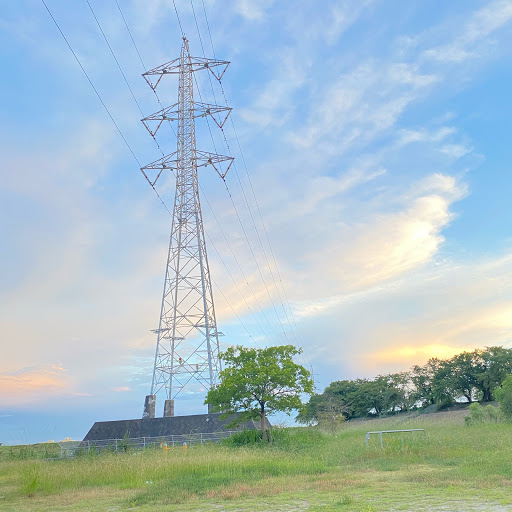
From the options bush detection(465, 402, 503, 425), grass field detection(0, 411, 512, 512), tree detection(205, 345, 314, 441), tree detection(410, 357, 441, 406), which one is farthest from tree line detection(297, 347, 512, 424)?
grass field detection(0, 411, 512, 512)

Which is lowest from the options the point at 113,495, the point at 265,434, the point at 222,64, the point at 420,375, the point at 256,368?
the point at 113,495

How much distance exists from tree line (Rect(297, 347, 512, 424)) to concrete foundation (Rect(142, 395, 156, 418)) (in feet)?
119

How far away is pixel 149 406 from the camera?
37.8 m

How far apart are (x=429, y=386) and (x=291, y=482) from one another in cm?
7318

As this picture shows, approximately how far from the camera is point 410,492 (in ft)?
36.1

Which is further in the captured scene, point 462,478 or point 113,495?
point 113,495

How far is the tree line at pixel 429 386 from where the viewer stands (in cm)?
7131

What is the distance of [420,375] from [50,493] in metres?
74.6

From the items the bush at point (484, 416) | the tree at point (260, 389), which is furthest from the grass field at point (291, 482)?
the bush at point (484, 416)

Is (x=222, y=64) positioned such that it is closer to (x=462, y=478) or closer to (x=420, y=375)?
(x=462, y=478)

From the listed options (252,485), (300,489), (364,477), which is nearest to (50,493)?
(252,485)

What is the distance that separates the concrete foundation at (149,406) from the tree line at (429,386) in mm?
36125

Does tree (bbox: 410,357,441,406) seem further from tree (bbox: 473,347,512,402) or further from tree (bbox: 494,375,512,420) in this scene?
tree (bbox: 494,375,512,420)

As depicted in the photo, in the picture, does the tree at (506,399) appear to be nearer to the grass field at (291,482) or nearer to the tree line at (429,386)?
the grass field at (291,482)
